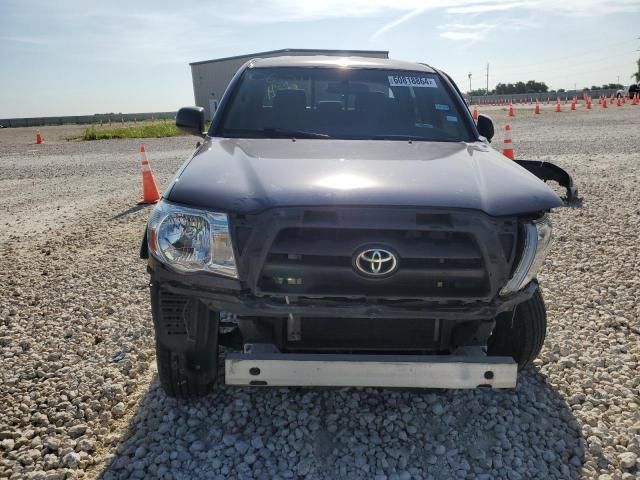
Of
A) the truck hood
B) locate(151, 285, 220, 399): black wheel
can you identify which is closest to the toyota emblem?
the truck hood

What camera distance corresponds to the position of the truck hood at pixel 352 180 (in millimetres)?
2082

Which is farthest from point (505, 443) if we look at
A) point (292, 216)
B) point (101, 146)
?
point (101, 146)

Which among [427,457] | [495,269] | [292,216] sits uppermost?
[292,216]

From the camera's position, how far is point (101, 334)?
3.60 meters

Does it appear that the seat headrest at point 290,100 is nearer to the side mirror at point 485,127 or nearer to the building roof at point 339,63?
the building roof at point 339,63

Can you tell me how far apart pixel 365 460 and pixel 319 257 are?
101cm

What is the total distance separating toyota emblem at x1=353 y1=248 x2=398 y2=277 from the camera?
2.04 meters

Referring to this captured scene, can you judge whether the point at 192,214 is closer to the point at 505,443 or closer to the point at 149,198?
the point at 505,443

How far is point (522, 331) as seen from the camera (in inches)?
107

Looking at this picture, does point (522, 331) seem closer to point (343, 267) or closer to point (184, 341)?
point (343, 267)

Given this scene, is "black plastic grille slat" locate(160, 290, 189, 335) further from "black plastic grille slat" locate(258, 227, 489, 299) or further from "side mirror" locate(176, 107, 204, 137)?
"side mirror" locate(176, 107, 204, 137)

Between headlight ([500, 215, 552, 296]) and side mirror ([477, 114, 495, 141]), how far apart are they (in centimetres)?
159

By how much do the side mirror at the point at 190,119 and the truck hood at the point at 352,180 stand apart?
86 centimetres

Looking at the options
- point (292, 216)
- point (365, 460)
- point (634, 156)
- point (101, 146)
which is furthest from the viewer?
point (101, 146)
